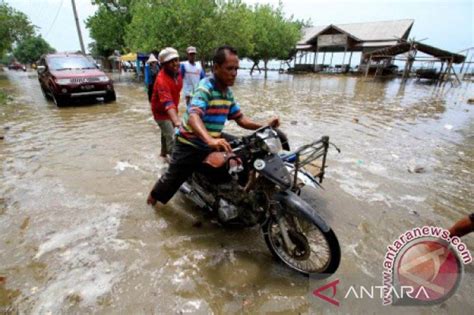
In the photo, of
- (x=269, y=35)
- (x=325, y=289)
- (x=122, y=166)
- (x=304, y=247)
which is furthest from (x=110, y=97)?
(x=269, y=35)

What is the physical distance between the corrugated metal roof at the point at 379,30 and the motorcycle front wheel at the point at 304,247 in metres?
37.3

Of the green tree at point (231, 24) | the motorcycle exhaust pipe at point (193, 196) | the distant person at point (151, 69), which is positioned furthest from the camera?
the green tree at point (231, 24)

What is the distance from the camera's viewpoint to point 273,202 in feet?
7.73

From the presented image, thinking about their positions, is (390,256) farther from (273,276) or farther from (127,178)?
(127,178)

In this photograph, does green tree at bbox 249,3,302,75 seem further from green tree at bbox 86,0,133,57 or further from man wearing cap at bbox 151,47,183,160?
man wearing cap at bbox 151,47,183,160

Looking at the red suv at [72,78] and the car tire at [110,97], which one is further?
the car tire at [110,97]

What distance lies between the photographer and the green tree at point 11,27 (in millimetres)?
24942

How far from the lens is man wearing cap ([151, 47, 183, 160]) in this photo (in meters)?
3.81

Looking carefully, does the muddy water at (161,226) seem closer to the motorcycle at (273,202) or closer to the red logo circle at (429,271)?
the red logo circle at (429,271)

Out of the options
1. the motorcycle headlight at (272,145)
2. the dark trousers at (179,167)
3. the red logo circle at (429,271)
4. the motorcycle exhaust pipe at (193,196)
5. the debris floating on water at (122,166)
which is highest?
the motorcycle headlight at (272,145)

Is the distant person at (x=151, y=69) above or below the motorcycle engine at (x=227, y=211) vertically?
above

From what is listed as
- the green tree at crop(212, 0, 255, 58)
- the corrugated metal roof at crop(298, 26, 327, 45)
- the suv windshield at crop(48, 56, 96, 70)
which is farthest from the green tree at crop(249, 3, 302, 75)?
the suv windshield at crop(48, 56, 96, 70)

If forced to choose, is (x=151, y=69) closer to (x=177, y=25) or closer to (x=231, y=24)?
(x=177, y=25)

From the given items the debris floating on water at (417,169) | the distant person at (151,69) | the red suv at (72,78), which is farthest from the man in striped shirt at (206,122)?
the red suv at (72,78)
